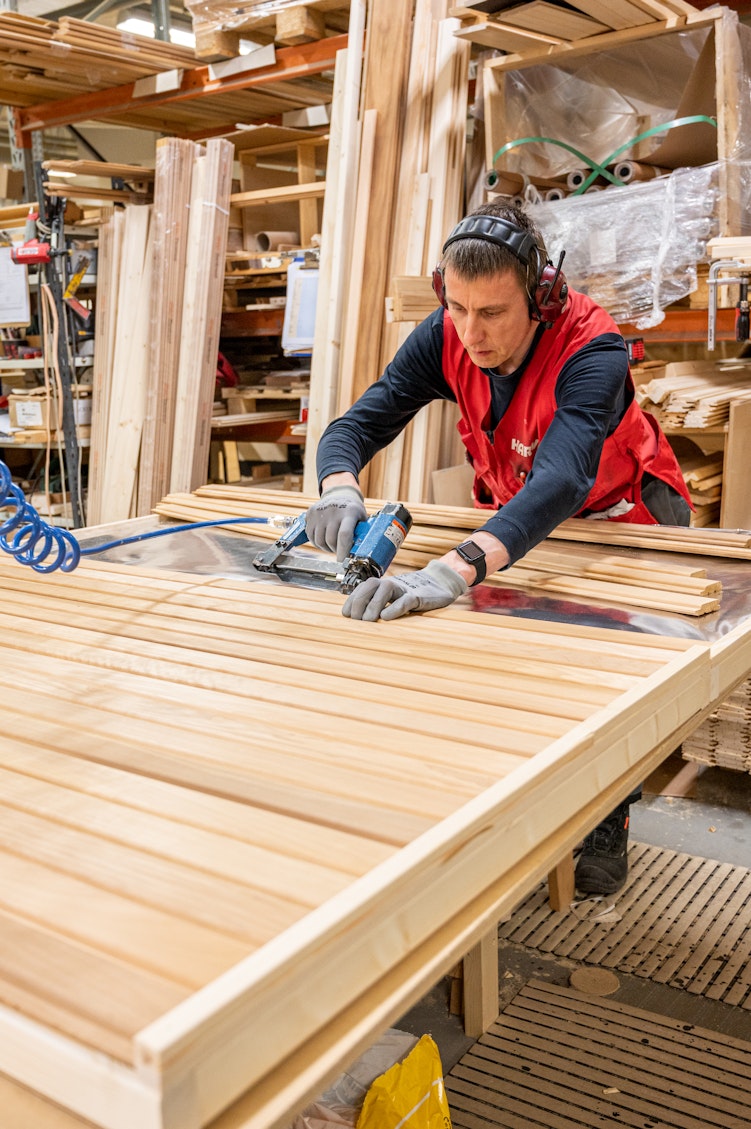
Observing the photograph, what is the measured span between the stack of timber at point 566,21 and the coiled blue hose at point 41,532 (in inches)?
98.7

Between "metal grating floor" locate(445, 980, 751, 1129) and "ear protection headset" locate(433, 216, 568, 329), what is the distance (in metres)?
1.93

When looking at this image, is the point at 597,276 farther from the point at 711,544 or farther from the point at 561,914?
the point at 561,914

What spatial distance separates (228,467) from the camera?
7371mm

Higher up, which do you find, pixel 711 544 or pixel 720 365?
pixel 720 365

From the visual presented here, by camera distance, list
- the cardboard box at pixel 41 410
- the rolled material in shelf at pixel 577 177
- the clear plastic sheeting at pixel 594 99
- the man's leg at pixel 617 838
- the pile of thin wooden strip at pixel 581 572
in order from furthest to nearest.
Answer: the cardboard box at pixel 41 410, the rolled material in shelf at pixel 577 177, the clear plastic sheeting at pixel 594 99, the man's leg at pixel 617 838, the pile of thin wooden strip at pixel 581 572

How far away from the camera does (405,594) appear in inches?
84.9

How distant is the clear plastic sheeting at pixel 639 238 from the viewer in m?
4.11

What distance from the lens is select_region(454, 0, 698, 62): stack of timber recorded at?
4004mm

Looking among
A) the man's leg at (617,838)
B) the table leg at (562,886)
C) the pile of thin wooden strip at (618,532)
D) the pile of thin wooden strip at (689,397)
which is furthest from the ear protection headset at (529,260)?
the table leg at (562,886)

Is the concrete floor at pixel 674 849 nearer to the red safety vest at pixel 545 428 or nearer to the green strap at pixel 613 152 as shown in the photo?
the red safety vest at pixel 545 428

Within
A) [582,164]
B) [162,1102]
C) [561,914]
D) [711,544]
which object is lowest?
[561,914]

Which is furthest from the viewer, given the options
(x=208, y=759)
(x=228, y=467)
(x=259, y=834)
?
(x=228, y=467)

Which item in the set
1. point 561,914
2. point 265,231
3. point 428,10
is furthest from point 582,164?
point 561,914

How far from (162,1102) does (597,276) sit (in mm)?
4130
